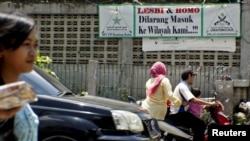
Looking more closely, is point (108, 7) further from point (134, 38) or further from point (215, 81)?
point (215, 81)

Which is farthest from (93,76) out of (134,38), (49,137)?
(49,137)

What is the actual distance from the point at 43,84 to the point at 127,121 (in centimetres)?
112

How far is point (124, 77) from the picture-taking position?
44.5 ft

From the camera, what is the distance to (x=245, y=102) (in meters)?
13.0

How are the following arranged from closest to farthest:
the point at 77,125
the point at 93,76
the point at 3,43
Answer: the point at 3,43 → the point at 77,125 → the point at 93,76

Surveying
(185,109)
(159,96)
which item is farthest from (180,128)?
(159,96)

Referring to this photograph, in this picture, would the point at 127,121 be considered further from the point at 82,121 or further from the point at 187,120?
the point at 187,120

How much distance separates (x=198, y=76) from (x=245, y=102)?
1271mm

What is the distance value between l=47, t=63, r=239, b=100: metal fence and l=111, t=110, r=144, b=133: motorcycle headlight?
7273mm

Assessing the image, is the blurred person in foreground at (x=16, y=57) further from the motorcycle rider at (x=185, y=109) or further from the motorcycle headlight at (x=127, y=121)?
the motorcycle rider at (x=185, y=109)

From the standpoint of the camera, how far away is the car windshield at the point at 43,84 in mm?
6066

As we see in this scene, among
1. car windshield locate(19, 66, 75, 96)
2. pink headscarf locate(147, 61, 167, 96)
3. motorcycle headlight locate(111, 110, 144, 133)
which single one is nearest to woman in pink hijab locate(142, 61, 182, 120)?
pink headscarf locate(147, 61, 167, 96)

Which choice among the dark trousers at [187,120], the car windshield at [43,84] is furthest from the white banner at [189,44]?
the car windshield at [43,84]

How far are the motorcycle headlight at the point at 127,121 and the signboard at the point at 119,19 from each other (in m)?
7.74
